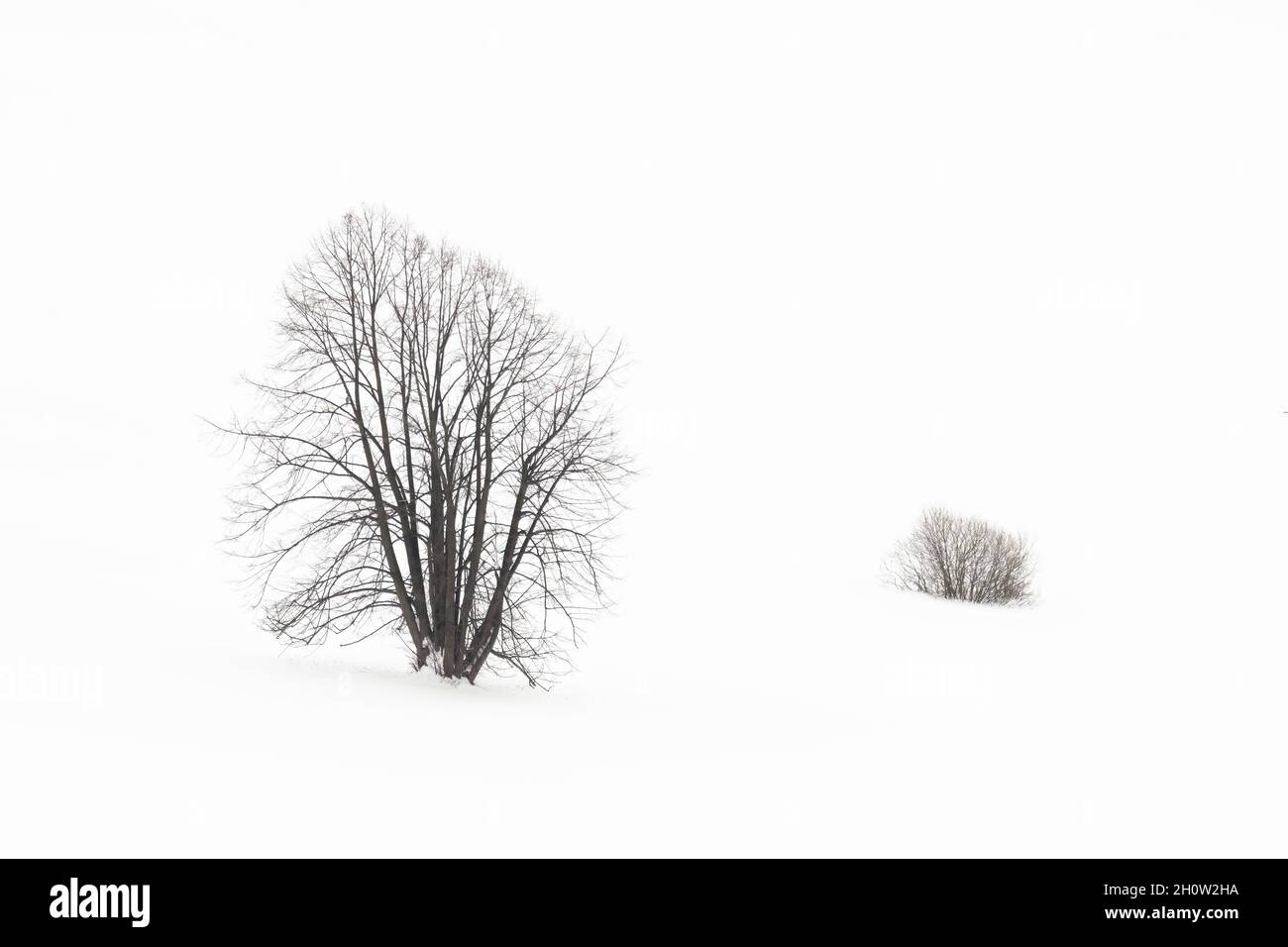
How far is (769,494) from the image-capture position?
188ft

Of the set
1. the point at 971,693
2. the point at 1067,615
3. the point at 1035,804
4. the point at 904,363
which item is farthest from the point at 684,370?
the point at 1035,804

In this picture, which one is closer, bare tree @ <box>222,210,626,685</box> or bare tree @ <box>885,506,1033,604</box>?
bare tree @ <box>222,210,626,685</box>

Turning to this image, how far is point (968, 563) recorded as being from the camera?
33156 millimetres

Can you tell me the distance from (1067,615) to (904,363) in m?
106

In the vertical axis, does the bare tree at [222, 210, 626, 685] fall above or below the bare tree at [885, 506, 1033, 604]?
above

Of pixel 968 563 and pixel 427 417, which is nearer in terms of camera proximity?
pixel 427 417

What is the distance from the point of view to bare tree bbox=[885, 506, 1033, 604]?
32.7 metres

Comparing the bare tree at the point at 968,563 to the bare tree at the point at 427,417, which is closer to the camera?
the bare tree at the point at 427,417

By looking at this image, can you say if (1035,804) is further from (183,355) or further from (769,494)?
(183,355)

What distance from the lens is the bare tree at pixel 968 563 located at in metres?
32.7

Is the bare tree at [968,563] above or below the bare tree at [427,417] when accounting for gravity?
below

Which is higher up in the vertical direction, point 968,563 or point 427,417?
point 427,417
